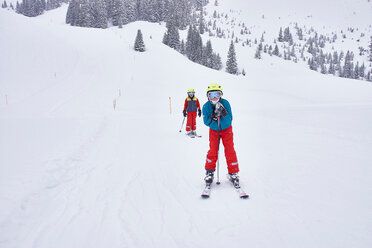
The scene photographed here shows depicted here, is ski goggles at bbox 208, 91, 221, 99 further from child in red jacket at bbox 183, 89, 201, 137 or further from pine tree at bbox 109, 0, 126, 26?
pine tree at bbox 109, 0, 126, 26

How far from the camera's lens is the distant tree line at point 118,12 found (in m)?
73.2

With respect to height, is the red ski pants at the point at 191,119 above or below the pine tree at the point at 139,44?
below

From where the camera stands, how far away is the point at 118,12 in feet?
249

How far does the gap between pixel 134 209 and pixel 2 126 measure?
8.89 meters

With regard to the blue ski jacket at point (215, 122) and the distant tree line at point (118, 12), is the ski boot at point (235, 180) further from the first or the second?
the distant tree line at point (118, 12)

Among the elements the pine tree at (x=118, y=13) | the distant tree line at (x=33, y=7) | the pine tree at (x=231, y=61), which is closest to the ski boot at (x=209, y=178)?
the pine tree at (x=231, y=61)

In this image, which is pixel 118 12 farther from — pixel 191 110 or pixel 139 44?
pixel 191 110

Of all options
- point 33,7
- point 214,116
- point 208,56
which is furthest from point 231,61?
point 33,7

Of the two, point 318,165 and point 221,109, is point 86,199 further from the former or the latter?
point 318,165

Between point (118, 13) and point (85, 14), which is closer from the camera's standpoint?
point (85, 14)

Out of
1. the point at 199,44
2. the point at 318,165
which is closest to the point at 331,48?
the point at 199,44

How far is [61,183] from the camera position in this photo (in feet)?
15.2

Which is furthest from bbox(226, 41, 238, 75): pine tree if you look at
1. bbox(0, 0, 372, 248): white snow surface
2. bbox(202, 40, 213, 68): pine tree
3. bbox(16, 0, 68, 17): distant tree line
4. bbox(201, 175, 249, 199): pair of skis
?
bbox(16, 0, 68, 17): distant tree line

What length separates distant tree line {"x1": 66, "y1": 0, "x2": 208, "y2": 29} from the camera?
240 feet
